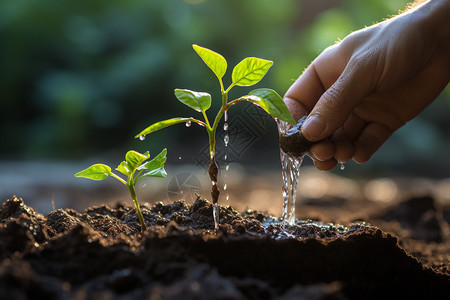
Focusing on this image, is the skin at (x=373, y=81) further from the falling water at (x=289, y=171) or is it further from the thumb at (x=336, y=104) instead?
the falling water at (x=289, y=171)

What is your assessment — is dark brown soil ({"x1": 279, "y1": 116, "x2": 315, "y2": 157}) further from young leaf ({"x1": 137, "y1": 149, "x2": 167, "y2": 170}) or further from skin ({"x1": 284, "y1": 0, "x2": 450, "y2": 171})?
young leaf ({"x1": 137, "y1": 149, "x2": 167, "y2": 170})

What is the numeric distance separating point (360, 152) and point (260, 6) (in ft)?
27.4

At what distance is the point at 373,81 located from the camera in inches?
66.2

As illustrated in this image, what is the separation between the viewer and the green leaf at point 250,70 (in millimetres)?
1258

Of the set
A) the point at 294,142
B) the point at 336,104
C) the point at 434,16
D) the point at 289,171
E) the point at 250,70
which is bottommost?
the point at 289,171

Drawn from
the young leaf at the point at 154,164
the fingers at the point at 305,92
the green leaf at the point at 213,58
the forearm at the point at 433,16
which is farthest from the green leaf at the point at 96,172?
the forearm at the point at 433,16

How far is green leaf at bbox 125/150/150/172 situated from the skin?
0.68 m

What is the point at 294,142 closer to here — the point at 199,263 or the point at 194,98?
the point at 194,98

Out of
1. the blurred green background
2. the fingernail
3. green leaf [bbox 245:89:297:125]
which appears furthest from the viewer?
the blurred green background

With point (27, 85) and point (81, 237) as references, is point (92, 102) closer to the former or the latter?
point (27, 85)

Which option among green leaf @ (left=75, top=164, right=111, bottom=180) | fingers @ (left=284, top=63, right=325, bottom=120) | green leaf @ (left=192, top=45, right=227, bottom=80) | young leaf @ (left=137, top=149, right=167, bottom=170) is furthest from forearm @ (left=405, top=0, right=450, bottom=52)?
green leaf @ (left=75, top=164, right=111, bottom=180)

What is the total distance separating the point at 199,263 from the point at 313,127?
2.74 ft

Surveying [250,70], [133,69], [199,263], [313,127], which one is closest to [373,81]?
[313,127]

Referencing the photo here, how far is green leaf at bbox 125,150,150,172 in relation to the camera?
126cm
